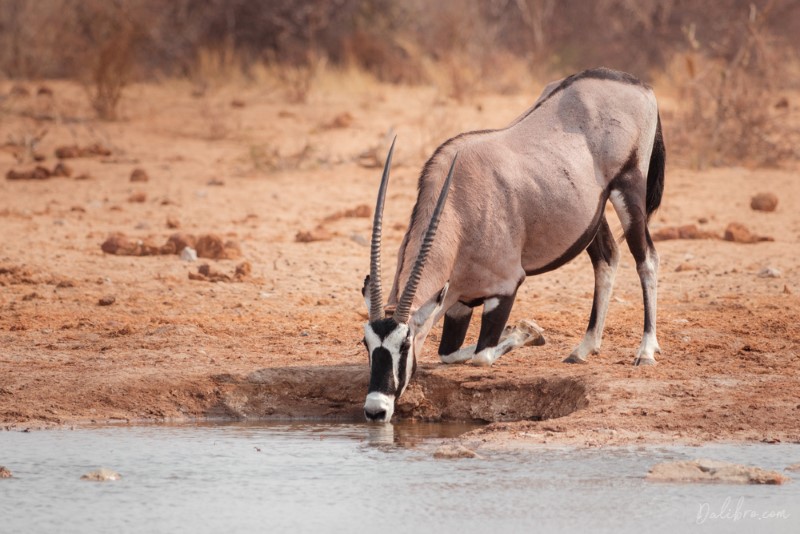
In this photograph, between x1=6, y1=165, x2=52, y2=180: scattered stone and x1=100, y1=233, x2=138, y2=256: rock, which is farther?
x1=6, y1=165, x2=52, y2=180: scattered stone

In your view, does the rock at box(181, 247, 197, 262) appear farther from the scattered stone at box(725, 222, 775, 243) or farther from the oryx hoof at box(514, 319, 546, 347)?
the scattered stone at box(725, 222, 775, 243)

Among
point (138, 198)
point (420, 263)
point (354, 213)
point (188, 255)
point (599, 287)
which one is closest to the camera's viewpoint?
point (420, 263)

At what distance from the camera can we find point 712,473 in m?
4.77

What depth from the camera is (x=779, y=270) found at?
31.1 ft

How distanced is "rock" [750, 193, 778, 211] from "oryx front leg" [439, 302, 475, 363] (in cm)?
563

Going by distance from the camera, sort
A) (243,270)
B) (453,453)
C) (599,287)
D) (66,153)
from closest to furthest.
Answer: (453,453) < (599,287) < (243,270) < (66,153)

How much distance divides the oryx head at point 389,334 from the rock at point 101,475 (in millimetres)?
1223

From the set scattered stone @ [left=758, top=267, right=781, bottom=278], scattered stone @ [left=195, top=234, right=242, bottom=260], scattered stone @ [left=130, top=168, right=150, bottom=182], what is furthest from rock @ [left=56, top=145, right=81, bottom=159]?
scattered stone @ [left=758, top=267, right=781, bottom=278]

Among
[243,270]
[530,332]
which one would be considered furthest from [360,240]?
[530,332]

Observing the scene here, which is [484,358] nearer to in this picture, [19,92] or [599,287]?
[599,287]

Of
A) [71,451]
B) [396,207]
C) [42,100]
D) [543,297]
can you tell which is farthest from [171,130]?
[71,451]

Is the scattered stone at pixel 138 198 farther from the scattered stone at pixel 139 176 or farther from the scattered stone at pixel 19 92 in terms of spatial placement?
the scattered stone at pixel 19 92

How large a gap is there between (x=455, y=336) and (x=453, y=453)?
1674 millimetres

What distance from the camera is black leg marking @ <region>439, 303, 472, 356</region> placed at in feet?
22.4
